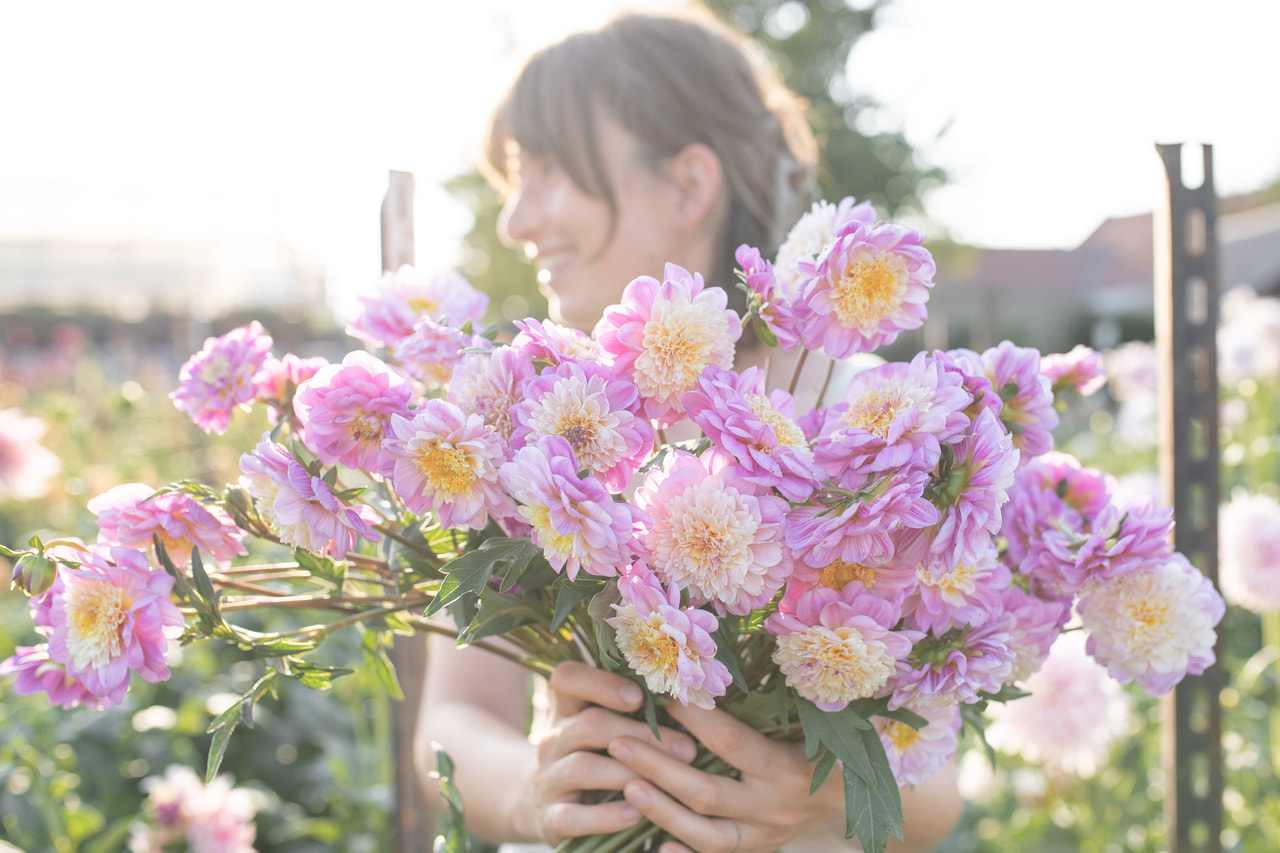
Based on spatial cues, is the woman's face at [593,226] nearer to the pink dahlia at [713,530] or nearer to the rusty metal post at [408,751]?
the rusty metal post at [408,751]

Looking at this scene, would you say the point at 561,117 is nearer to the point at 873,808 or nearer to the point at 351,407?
the point at 351,407

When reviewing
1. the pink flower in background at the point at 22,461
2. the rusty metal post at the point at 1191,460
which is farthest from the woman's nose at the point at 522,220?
the pink flower in background at the point at 22,461

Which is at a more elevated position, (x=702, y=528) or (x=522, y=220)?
(x=522, y=220)

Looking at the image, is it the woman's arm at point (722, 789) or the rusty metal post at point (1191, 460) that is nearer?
the woman's arm at point (722, 789)

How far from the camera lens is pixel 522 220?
1.25 m

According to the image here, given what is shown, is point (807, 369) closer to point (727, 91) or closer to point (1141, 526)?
point (727, 91)

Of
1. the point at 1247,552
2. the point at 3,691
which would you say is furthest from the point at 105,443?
the point at 1247,552

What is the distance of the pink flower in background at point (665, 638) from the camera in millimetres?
586

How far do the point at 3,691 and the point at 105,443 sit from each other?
279 centimetres

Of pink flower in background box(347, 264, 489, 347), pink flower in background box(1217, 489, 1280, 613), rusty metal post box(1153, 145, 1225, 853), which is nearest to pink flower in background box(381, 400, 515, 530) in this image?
pink flower in background box(347, 264, 489, 347)

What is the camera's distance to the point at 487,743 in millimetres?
1167

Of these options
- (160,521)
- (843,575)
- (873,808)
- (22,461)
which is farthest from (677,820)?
(22,461)

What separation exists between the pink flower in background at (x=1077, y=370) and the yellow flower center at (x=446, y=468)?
52cm

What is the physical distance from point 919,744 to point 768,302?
375mm
